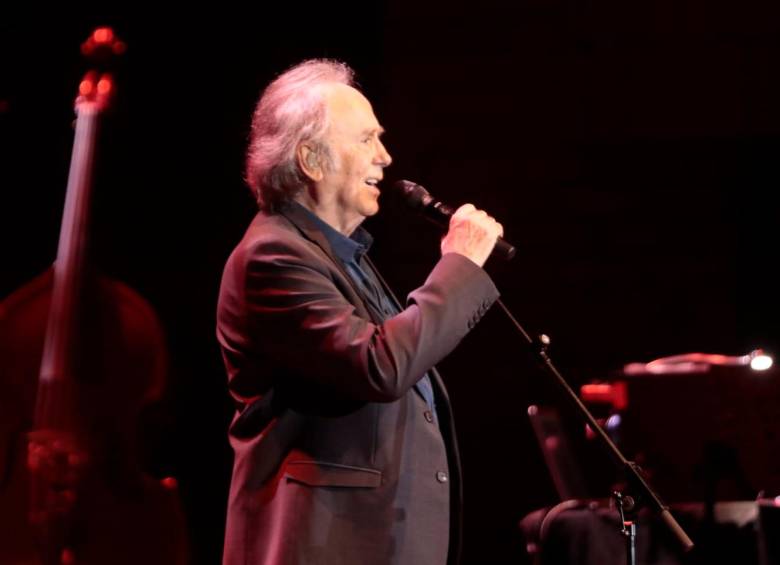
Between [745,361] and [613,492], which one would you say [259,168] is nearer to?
[613,492]

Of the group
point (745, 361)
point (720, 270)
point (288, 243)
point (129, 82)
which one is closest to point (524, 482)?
point (720, 270)

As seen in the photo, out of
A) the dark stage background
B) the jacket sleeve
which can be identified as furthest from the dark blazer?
the dark stage background

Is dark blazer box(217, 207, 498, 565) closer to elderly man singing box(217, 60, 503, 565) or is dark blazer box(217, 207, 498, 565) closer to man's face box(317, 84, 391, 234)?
elderly man singing box(217, 60, 503, 565)

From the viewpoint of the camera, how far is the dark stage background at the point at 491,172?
3449 mm

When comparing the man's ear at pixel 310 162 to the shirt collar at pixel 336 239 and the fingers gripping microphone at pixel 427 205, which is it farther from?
the fingers gripping microphone at pixel 427 205

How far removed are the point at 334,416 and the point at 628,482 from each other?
551mm

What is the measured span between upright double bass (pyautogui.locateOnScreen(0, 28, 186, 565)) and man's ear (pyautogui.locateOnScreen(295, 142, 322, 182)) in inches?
40.4

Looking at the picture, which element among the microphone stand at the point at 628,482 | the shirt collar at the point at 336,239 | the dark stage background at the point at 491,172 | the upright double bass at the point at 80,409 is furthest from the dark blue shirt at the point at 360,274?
the dark stage background at the point at 491,172

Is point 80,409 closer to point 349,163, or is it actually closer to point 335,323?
point 349,163

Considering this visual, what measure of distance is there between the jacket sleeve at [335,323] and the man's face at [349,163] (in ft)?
0.65

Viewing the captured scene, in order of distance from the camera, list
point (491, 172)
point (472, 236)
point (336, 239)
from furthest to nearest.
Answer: point (491, 172)
point (336, 239)
point (472, 236)

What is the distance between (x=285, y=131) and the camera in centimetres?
205

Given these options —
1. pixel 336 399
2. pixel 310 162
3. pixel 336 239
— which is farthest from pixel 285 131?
pixel 336 399

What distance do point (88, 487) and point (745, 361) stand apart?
1.68m
